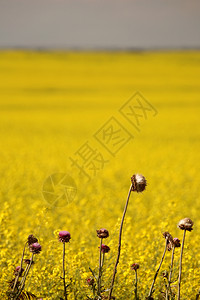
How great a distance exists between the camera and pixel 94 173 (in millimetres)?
13742

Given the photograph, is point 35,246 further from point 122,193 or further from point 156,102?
point 156,102

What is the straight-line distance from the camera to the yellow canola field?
17.0 feet

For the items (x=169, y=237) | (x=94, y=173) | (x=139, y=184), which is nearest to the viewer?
(x=139, y=184)

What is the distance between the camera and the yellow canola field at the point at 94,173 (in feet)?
17.0

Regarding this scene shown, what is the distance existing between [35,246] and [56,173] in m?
10.3

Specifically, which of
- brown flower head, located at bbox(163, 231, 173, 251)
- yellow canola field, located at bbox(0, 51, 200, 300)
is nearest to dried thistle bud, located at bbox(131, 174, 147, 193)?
brown flower head, located at bbox(163, 231, 173, 251)

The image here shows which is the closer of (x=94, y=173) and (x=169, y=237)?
(x=169, y=237)

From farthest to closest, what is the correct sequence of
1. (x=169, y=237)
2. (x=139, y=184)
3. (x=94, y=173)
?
(x=94, y=173)
(x=169, y=237)
(x=139, y=184)

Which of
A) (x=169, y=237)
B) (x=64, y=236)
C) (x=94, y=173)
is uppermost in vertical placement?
(x=94, y=173)

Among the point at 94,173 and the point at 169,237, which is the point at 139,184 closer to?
the point at 169,237

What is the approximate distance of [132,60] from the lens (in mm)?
60094

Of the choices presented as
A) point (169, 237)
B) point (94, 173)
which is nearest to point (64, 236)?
point (169, 237)

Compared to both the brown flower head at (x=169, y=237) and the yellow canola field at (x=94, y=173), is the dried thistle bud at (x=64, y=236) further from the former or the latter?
the yellow canola field at (x=94, y=173)

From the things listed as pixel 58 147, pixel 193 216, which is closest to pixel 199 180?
pixel 193 216
